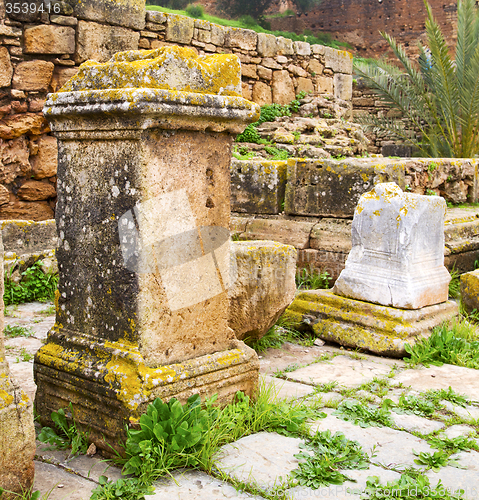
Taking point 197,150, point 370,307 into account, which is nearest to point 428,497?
point 197,150

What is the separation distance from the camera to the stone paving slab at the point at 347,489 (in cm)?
227

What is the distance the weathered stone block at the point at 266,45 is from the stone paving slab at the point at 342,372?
7437 millimetres

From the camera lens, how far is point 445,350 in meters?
4.06

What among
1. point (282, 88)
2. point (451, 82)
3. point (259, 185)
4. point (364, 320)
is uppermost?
point (451, 82)

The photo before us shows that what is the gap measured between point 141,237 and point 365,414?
1516mm

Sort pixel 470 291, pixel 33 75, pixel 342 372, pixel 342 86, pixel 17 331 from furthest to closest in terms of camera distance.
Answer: pixel 342 86
pixel 33 75
pixel 470 291
pixel 17 331
pixel 342 372

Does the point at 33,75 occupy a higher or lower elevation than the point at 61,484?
higher

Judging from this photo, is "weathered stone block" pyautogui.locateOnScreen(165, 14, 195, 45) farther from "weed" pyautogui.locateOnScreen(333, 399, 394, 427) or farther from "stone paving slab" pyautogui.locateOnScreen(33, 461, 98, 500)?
"stone paving slab" pyautogui.locateOnScreen(33, 461, 98, 500)

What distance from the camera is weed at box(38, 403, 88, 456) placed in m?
2.63

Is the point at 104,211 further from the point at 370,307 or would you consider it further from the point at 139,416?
the point at 370,307

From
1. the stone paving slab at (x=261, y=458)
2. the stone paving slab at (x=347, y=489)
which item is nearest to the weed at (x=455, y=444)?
the stone paving slab at (x=347, y=489)

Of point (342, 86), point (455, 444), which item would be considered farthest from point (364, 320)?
point (342, 86)

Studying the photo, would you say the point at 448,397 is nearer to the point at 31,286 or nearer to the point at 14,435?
the point at 14,435

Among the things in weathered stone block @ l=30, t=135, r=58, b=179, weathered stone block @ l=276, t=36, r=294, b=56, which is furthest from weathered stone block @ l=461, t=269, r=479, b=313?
weathered stone block @ l=276, t=36, r=294, b=56
